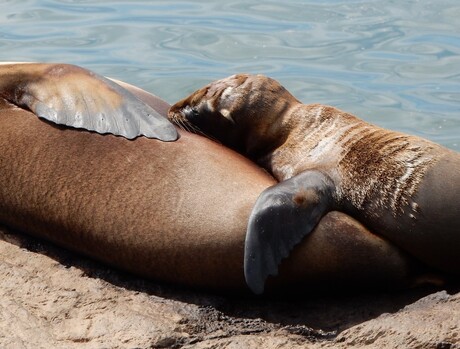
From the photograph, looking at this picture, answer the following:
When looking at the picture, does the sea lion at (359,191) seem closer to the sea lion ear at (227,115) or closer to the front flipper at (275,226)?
the front flipper at (275,226)

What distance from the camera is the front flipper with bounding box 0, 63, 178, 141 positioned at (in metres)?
4.61

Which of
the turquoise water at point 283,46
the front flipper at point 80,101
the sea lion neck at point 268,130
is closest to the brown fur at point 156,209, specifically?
the front flipper at point 80,101

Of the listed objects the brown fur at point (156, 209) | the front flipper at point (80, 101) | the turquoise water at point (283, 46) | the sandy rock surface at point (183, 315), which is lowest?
the turquoise water at point (283, 46)

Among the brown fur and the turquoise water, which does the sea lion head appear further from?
the turquoise water

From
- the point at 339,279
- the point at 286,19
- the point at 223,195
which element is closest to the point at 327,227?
the point at 339,279

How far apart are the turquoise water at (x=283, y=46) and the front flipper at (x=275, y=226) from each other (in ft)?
16.5

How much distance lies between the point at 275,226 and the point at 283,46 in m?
7.28

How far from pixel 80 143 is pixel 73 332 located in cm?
109

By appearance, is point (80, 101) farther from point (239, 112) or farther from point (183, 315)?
point (183, 315)

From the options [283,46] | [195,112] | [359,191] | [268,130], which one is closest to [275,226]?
[359,191]

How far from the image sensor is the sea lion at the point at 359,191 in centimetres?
402

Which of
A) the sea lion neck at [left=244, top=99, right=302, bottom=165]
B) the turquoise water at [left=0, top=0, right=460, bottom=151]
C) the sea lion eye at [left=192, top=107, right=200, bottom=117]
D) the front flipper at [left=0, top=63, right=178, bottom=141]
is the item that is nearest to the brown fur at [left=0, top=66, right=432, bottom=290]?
the front flipper at [left=0, top=63, right=178, bottom=141]

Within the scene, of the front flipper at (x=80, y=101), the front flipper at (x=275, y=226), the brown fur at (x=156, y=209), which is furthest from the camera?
the front flipper at (x=80, y=101)

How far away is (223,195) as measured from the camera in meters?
4.35
